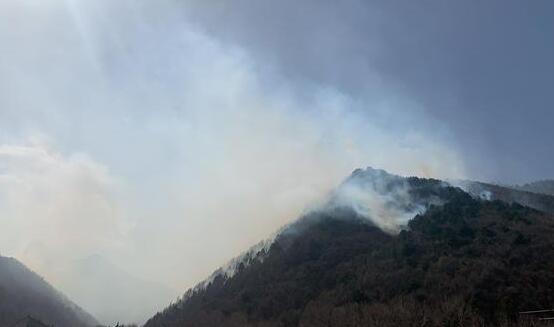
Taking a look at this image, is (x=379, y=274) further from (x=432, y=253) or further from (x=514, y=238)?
(x=514, y=238)

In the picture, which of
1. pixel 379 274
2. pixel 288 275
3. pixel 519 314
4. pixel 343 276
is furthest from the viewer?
pixel 288 275

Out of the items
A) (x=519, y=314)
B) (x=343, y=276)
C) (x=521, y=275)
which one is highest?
(x=343, y=276)

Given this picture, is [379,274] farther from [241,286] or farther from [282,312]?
[241,286]

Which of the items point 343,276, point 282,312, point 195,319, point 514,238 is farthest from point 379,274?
point 195,319

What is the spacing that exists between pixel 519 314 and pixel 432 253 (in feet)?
140

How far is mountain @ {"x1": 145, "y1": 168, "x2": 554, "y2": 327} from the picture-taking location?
120938 millimetres

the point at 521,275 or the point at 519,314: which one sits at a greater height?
the point at 521,275

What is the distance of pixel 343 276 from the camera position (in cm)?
16262

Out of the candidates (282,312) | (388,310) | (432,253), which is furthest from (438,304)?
(282,312)

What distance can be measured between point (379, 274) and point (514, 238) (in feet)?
135

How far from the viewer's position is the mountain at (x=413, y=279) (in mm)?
120938

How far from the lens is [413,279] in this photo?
462ft

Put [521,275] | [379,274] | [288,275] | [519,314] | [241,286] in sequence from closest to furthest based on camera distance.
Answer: [519,314], [521,275], [379,274], [288,275], [241,286]

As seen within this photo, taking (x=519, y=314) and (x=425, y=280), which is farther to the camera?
(x=425, y=280)
